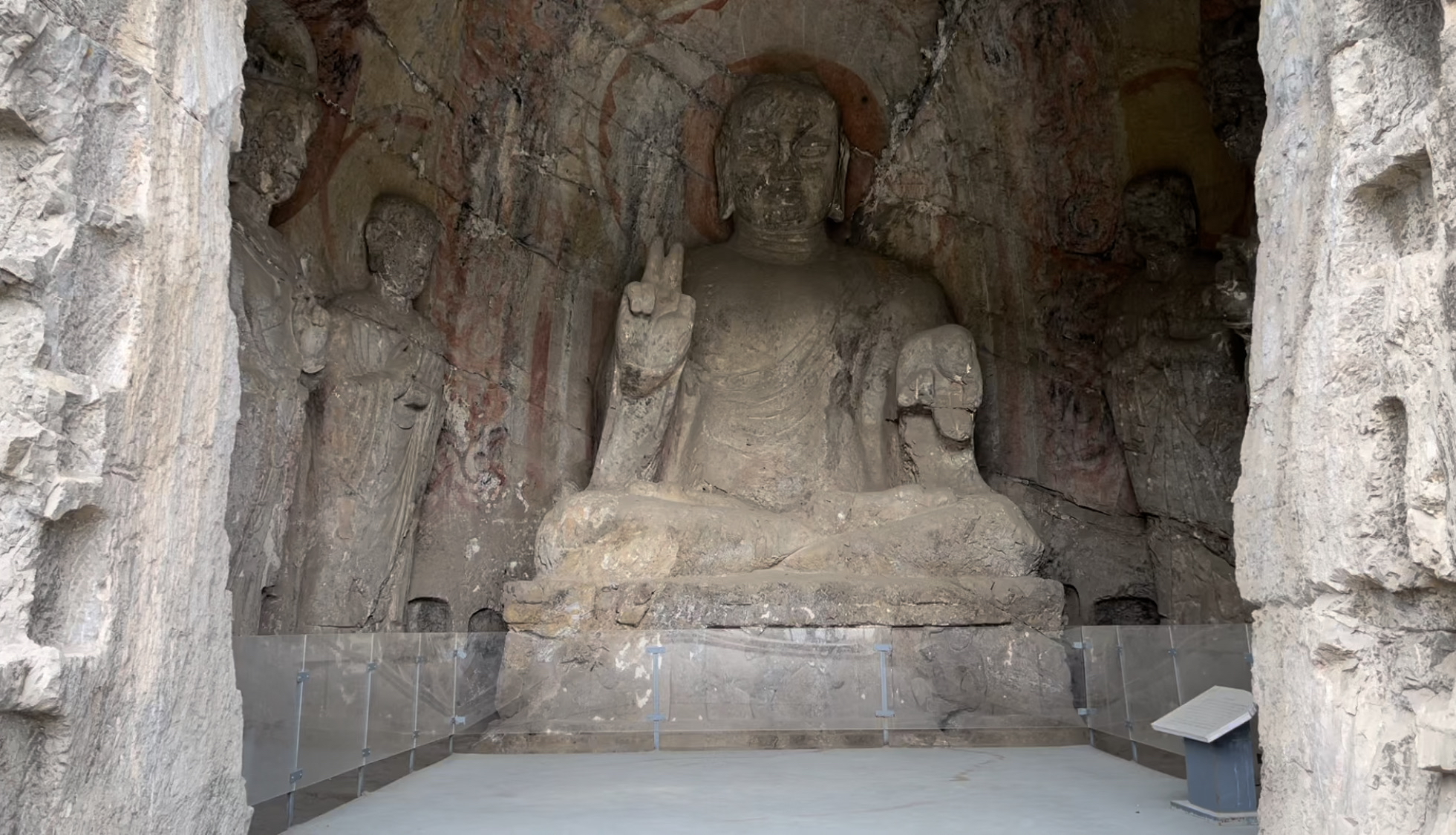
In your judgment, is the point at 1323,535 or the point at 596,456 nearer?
the point at 1323,535

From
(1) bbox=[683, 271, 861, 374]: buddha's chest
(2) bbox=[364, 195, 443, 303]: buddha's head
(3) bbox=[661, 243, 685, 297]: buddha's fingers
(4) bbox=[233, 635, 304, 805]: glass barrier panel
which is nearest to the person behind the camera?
(4) bbox=[233, 635, 304, 805]: glass barrier panel

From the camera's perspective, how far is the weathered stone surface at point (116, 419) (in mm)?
2381

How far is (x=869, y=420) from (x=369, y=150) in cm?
362

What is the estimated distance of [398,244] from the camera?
712 cm

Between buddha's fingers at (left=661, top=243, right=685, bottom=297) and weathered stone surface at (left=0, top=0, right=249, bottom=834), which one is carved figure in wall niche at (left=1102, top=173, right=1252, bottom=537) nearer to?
buddha's fingers at (left=661, top=243, right=685, bottom=297)

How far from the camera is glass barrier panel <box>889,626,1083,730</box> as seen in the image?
19.2 feet

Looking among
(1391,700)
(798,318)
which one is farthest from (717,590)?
→ (1391,700)

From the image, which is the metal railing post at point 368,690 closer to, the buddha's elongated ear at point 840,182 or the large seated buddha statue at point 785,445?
the large seated buddha statue at point 785,445

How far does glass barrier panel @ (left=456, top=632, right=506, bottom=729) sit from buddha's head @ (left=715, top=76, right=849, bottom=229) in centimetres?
395

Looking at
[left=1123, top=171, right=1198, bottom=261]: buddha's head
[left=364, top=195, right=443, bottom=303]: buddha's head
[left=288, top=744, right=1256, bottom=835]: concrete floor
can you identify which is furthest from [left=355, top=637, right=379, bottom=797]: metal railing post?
[left=1123, top=171, right=1198, bottom=261]: buddha's head

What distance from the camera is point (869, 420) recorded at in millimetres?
7898

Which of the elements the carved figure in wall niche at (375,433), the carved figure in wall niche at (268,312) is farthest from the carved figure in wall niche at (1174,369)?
the carved figure in wall niche at (268,312)

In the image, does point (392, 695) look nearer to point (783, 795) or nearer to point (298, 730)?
point (298, 730)

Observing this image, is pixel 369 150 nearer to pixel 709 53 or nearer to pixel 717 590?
pixel 709 53
